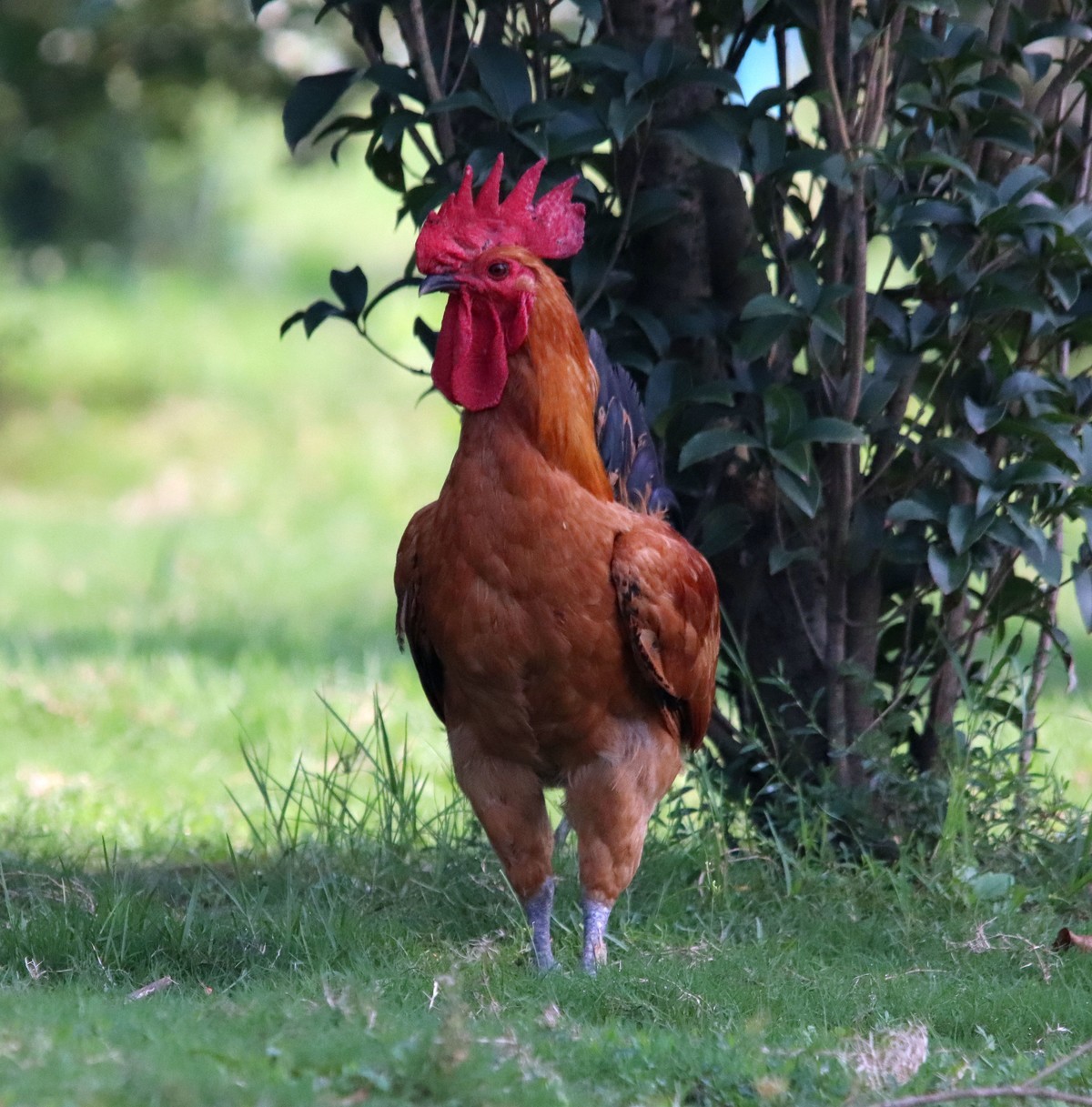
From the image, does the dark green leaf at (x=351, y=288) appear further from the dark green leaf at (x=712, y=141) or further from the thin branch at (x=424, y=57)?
the dark green leaf at (x=712, y=141)

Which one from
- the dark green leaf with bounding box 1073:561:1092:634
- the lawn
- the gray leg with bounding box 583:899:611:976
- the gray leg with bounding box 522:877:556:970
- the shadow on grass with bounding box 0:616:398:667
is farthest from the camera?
A: the shadow on grass with bounding box 0:616:398:667

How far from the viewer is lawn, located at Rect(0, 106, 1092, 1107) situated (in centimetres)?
300

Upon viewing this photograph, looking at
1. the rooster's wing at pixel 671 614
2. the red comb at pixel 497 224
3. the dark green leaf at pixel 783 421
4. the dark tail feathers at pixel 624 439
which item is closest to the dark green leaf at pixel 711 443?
the dark green leaf at pixel 783 421

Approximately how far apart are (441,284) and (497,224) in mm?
246

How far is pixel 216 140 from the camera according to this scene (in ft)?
60.2

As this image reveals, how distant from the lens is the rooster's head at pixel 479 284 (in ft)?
13.2

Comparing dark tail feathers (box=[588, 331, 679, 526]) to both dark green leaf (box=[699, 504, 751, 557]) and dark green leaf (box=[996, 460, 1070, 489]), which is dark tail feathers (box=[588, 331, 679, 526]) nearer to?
dark green leaf (box=[699, 504, 751, 557])

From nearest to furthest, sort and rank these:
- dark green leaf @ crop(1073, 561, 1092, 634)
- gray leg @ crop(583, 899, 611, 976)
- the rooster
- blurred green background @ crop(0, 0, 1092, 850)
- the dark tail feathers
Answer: the rooster < gray leg @ crop(583, 899, 611, 976) < the dark tail feathers < dark green leaf @ crop(1073, 561, 1092, 634) < blurred green background @ crop(0, 0, 1092, 850)

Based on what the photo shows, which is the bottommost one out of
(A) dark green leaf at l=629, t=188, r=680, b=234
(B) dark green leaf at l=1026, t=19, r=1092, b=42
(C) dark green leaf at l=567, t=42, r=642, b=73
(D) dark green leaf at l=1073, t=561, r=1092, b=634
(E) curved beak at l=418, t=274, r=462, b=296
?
(D) dark green leaf at l=1073, t=561, r=1092, b=634

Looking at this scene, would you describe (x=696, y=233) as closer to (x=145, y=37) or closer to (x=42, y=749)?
(x=42, y=749)

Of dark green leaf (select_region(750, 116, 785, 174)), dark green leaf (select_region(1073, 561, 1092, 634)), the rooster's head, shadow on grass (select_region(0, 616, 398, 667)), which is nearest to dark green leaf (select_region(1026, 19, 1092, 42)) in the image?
dark green leaf (select_region(750, 116, 785, 174))

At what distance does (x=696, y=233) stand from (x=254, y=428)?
34.8 feet

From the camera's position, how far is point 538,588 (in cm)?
394

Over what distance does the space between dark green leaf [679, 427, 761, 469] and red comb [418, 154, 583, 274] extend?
67 cm
